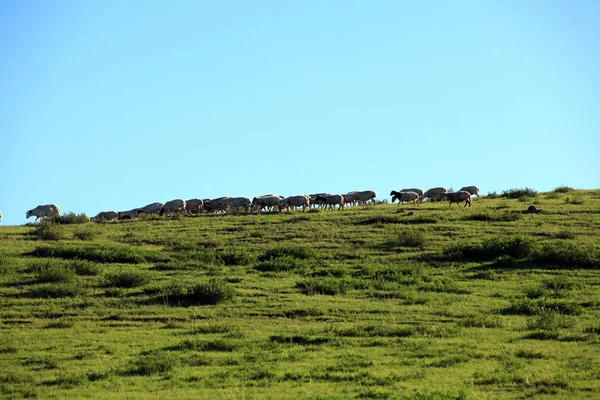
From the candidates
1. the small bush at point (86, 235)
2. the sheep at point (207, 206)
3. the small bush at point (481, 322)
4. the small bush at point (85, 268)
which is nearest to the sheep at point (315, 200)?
the sheep at point (207, 206)

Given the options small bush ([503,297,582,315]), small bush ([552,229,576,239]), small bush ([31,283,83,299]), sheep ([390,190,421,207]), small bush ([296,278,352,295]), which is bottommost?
small bush ([503,297,582,315])

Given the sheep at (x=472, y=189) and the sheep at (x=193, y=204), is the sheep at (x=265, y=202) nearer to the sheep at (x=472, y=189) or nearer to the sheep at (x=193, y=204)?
the sheep at (x=193, y=204)

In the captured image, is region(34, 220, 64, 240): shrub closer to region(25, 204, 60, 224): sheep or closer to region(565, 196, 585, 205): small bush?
region(25, 204, 60, 224): sheep

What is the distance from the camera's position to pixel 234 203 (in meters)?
49.4

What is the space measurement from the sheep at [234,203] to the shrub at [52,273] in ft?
72.6

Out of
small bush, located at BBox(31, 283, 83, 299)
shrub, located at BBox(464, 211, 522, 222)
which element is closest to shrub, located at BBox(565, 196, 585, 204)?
shrub, located at BBox(464, 211, 522, 222)

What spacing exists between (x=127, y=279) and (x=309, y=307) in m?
6.69

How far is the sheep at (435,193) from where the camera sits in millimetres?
50094

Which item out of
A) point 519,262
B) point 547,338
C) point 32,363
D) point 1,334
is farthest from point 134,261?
point 547,338

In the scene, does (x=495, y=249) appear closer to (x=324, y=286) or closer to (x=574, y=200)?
(x=324, y=286)

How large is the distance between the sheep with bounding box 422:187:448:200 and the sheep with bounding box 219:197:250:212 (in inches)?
449

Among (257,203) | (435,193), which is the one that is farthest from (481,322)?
(435,193)

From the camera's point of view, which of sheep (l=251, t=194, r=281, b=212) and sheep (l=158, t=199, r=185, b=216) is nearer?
sheep (l=251, t=194, r=281, b=212)

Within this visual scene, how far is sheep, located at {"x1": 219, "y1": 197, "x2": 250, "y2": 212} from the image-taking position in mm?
49125
